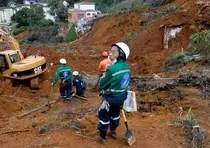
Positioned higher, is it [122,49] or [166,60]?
[122,49]

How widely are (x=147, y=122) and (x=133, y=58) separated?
11.3 meters

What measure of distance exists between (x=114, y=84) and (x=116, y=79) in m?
0.09

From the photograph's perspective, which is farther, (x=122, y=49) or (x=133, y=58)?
(x=133, y=58)

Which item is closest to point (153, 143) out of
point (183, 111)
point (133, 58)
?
point (183, 111)

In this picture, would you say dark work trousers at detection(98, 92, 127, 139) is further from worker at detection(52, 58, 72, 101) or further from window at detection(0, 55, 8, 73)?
window at detection(0, 55, 8, 73)

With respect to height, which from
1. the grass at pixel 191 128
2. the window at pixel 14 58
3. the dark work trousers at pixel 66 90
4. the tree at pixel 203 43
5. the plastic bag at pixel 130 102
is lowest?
the dark work trousers at pixel 66 90

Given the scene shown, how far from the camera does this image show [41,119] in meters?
8.98

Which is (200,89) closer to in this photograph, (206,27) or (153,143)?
(153,143)

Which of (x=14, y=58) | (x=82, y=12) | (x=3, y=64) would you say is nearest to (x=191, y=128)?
(x=3, y=64)

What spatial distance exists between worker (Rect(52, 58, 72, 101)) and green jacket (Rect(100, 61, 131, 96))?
470 cm

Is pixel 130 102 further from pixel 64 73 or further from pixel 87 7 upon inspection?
pixel 87 7

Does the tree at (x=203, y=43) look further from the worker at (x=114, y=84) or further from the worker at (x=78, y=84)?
the worker at (x=114, y=84)

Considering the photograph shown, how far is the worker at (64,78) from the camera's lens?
1092 centimetres

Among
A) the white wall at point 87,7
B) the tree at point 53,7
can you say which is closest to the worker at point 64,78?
the tree at point 53,7
